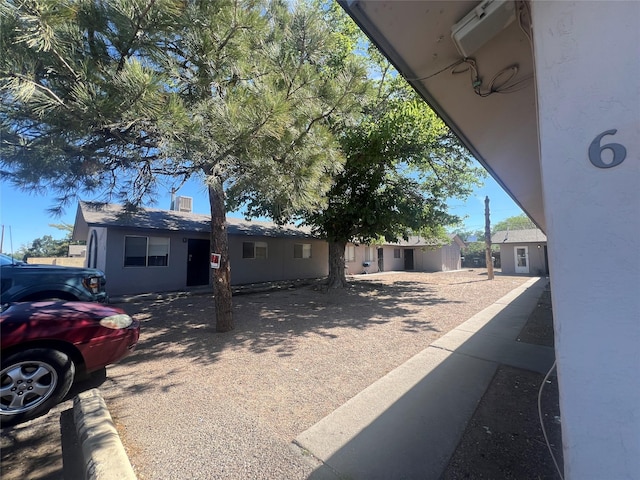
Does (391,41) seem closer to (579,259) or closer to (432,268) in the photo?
(579,259)

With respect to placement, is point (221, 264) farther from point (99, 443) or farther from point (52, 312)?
point (99, 443)

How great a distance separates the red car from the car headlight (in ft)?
0.03

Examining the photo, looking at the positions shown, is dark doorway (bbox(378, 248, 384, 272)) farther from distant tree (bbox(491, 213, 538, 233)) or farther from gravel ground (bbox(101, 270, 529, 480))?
distant tree (bbox(491, 213, 538, 233))

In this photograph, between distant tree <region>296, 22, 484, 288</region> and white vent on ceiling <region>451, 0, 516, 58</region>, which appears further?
distant tree <region>296, 22, 484, 288</region>

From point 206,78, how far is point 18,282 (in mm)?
4741

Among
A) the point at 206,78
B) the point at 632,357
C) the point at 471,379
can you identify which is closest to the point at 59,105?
the point at 206,78

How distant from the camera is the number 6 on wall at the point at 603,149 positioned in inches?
45.3

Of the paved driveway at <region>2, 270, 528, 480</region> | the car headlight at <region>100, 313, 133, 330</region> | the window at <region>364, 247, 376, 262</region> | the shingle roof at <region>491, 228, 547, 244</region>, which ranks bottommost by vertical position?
the paved driveway at <region>2, 270, 528, 480</region>

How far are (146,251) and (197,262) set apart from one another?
2571mm

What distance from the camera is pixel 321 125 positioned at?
4.78m

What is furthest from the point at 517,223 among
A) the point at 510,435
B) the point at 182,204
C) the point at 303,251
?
the point at 510,435

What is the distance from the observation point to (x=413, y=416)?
2.91m

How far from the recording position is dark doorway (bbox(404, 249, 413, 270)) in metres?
28.5

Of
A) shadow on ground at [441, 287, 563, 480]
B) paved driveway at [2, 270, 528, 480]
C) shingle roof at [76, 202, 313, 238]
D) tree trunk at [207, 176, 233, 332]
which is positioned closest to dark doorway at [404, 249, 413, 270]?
shingle roof at [76, 202, 313, 238]
